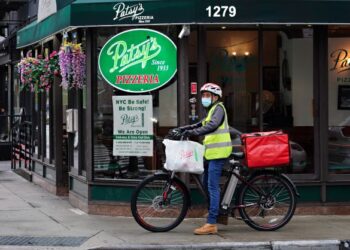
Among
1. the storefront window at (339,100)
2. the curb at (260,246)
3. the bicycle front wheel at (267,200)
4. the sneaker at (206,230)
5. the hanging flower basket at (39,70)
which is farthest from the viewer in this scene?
the hanging flower basket at (39,70)

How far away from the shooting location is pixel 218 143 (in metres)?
7.86

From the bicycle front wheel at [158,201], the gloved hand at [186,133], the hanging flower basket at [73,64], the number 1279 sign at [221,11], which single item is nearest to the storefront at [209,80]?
the hanging flower basket at [73,64]

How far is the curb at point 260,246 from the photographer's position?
717 centimetres

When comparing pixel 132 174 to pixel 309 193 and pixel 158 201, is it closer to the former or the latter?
pixel 158 201

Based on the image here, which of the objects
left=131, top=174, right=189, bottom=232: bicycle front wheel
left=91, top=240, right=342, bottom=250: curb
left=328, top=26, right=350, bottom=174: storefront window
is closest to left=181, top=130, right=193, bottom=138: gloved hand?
left=131, top=174, right=189, bottom=232: bicycle front wheel

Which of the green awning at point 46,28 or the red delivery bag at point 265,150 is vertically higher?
the green awning at point 46,28

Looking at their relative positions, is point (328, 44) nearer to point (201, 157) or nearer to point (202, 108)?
point (202, 108)

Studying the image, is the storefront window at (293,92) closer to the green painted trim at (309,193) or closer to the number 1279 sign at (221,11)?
the green painted trim at (309,193)

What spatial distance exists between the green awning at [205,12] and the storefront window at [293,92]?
2.33 feet

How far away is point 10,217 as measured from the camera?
905cm

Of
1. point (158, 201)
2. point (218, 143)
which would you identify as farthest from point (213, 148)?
point (158, 201)

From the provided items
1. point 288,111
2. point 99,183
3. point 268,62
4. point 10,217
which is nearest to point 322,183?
point 288,111

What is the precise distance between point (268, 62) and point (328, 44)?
93cm

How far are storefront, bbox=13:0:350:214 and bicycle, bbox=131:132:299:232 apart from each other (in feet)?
2.72
